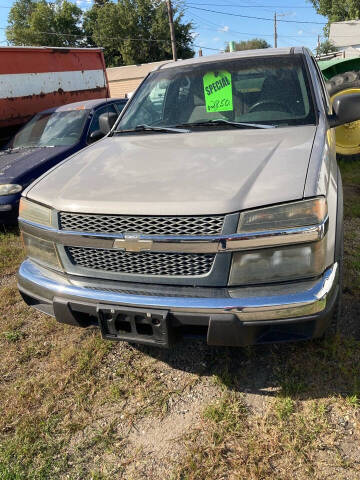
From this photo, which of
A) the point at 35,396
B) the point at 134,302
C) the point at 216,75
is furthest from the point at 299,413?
the point at 216,75

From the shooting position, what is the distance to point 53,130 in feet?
19.6

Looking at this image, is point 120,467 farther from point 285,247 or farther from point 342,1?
point 342,1

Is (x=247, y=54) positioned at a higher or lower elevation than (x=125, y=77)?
lower

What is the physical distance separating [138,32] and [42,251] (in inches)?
1858

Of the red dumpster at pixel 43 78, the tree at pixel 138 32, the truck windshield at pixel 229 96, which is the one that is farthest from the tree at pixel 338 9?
the truck windshield at pixel 229 96

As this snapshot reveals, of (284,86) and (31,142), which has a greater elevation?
(284,86)

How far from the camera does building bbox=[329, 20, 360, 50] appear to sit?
43.5 m

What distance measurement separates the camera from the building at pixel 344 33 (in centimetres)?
4354

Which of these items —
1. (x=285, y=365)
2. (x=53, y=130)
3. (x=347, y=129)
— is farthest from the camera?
(x=347, y=129)

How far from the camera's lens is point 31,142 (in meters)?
5.99

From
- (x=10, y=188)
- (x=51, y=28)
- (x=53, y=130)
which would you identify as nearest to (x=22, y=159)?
(x=10, y=188)

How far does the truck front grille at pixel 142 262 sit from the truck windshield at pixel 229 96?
1316 mm

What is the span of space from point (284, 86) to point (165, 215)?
1.73m

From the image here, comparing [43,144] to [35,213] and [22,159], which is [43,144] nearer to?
[22,159]
